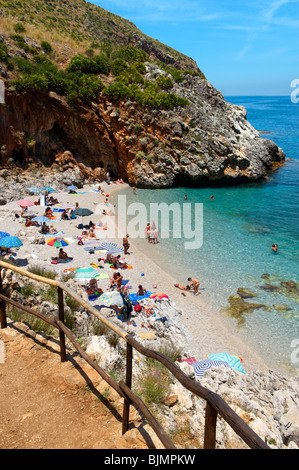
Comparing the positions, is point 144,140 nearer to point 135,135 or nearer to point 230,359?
point 135,135

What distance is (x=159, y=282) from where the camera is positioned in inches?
633

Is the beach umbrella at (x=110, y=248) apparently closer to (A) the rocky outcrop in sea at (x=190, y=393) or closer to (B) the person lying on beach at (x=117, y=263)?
(B) the person lying on beach at (x=117, y=263)

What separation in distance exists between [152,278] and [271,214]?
16217mm

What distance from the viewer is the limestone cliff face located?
102ft

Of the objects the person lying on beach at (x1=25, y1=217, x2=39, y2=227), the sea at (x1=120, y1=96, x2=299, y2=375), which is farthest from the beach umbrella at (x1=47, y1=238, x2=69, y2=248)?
the sea at (x1=120, y1=96, x2=299, y2=375)

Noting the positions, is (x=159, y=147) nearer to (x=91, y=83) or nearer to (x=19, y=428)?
(x=91, y=83)

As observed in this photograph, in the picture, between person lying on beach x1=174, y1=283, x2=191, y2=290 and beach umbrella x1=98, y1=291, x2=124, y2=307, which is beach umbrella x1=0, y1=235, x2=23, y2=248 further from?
person lying on beach x1=174, y1=283, x2=191, y2=290

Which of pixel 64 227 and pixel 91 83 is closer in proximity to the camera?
pixel 64 227

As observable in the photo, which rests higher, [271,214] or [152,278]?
[271,214]

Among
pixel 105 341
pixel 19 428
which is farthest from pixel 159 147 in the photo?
pixel 19 428

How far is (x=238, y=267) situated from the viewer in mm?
17625

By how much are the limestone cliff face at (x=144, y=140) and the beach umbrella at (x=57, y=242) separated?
14.5 m

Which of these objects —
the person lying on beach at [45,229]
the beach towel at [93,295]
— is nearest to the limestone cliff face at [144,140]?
the person lying on beach at [45,229]

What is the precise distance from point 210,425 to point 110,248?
16.8m
